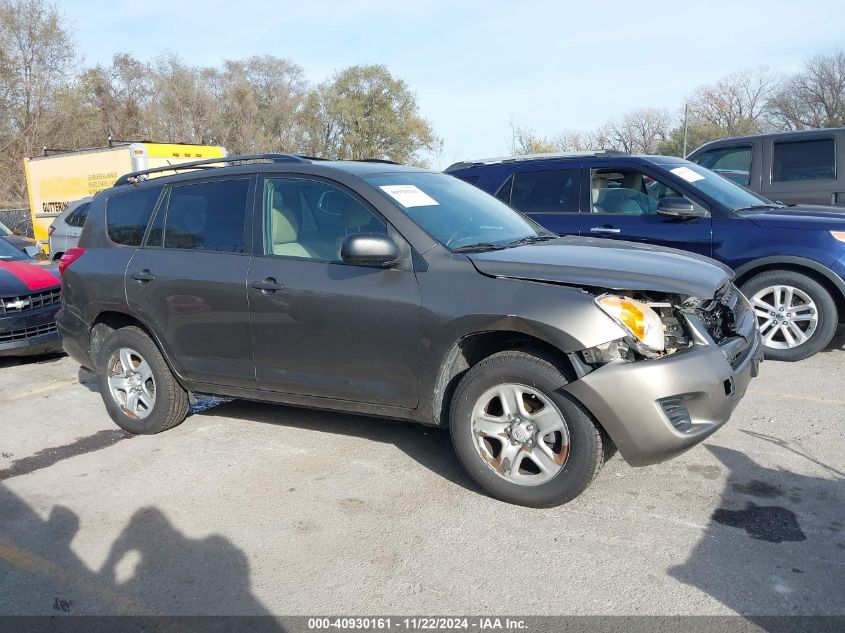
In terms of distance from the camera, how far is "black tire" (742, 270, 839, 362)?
6.17 metres

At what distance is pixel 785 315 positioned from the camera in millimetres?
6363

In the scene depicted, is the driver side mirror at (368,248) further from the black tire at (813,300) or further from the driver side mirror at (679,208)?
the black tire at (813,300)

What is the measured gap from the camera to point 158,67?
4553 cm

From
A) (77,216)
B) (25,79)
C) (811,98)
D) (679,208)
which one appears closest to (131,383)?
(679,208)

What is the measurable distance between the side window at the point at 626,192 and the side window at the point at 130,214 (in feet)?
13.5

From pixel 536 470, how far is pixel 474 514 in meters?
0.38

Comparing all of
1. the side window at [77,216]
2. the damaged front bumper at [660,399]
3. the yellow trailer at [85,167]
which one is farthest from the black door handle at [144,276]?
the yellow trailer at [85,167]

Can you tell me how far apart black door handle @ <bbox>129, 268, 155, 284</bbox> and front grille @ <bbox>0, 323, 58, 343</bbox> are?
3.08m

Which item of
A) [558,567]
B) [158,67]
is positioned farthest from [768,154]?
[158,67]

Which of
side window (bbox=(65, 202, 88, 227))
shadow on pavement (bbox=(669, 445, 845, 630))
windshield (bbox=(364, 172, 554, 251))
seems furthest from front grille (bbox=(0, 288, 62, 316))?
side window (bbox=(65, 202, 88, 227))

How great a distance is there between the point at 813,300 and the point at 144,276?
5331 millimetres

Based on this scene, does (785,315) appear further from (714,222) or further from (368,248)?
(368,248)

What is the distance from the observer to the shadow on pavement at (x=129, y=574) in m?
2.93

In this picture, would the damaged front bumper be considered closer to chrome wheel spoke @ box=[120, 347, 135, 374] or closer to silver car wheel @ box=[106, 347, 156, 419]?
silver car wheel @ box=[106, 347, 156, 419]
